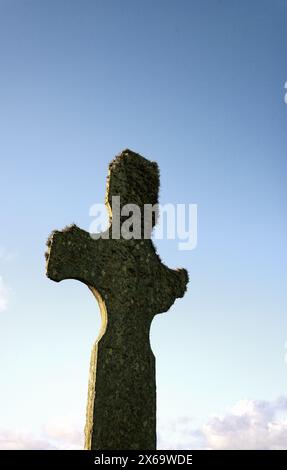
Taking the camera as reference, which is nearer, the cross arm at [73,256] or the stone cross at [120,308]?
the stone cross at [120,308]

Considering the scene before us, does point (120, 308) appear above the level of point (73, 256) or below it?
below

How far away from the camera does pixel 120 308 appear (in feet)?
26.0

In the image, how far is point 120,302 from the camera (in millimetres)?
7961

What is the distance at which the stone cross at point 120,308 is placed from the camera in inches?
288

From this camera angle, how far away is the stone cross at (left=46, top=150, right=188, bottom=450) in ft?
24.0

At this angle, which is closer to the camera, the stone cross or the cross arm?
the stone cross

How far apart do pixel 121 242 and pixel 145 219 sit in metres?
0.70

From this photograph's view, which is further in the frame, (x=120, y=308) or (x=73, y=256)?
(x=120, y=308)
